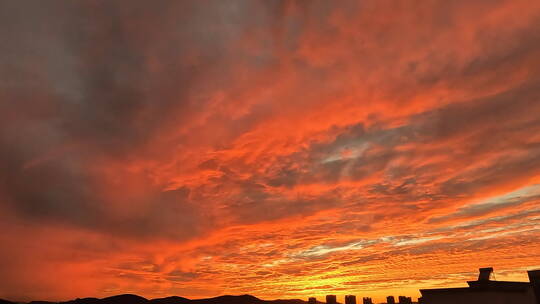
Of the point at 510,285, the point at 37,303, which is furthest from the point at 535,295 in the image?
the point at 37,303

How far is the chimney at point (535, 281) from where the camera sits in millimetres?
33750

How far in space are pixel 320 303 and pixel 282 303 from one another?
8325 millimetres

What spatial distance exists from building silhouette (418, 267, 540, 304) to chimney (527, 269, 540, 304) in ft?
1.34

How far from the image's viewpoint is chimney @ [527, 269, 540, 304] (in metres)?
33.8

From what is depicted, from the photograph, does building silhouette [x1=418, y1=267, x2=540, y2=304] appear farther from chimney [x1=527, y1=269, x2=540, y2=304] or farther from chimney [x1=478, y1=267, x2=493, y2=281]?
chimney [x1=527, y1=269, x2=540, y2=304]

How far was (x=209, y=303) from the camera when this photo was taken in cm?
5878

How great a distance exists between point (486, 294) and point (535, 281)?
8647 millimetres

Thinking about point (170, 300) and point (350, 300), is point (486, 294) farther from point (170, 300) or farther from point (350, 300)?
point (170, 300)

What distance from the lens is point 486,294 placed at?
30.2m

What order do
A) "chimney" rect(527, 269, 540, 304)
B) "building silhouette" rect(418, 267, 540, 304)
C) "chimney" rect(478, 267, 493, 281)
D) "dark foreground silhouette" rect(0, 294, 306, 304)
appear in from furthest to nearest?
"dark foreground silhouette" rect(0, 294, 306, 304), "chimney" rect(527, 269, 540, 304), "chimney" rect(478, 267, 493, 281), "building silhouette" rect(418, 267, 540, 304)

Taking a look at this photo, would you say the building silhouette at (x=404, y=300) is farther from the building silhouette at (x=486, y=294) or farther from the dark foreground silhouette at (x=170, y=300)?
the dark foreground silhouette at (x=170, y=300)

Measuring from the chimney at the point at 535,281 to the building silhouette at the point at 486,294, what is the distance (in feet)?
1.34

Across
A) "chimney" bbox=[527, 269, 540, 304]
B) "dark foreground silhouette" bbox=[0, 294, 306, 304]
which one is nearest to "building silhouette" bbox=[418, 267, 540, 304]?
"chimney" bbox=[527, 269, 540, 304]

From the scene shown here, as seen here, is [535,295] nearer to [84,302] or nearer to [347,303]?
[347,303]
